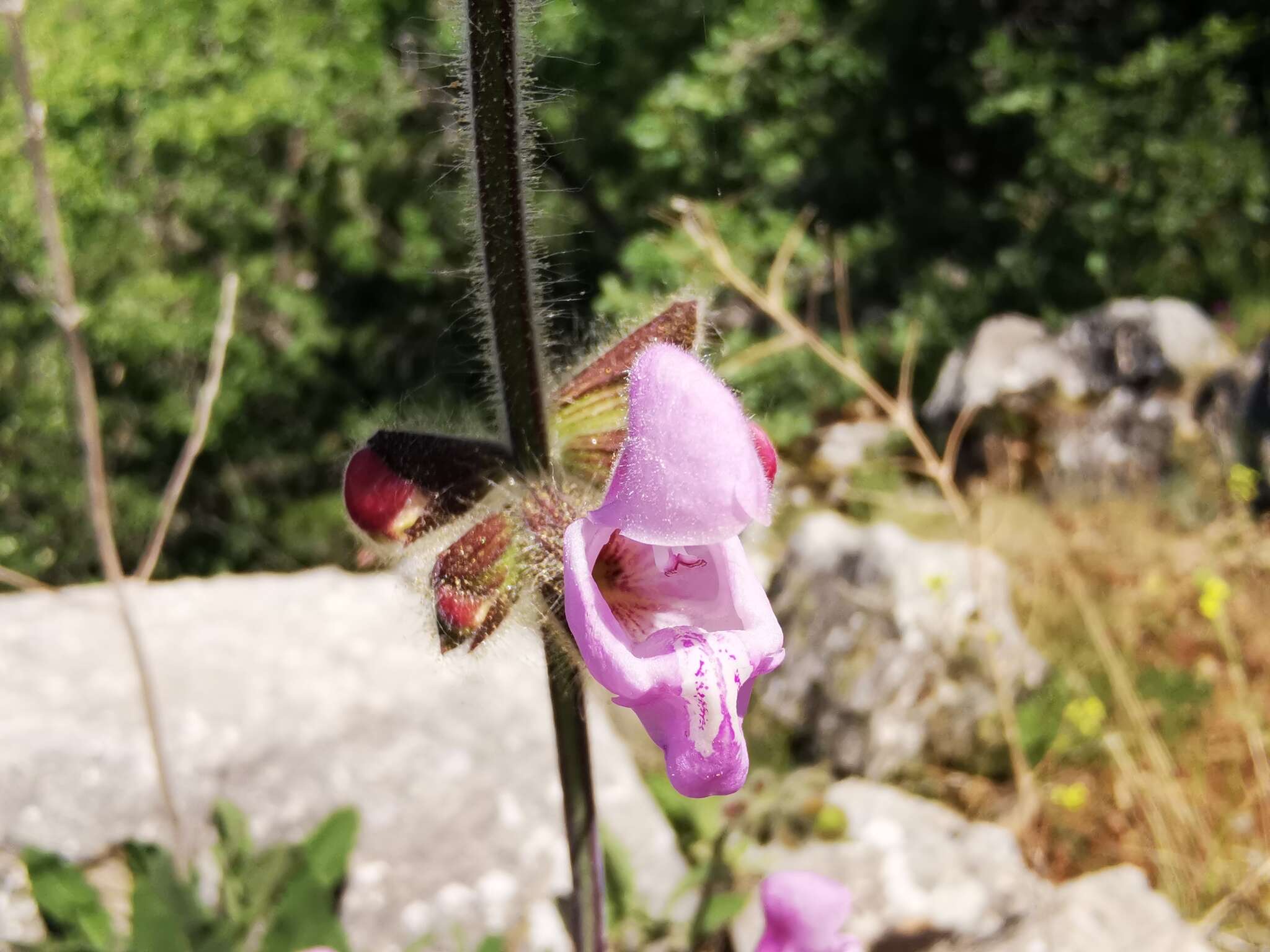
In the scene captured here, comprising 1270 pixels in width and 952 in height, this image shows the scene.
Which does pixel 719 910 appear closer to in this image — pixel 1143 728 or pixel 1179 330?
pixel 1143 728

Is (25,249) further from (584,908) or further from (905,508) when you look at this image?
(584,908)

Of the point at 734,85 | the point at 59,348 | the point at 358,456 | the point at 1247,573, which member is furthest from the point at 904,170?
the point at 358,456

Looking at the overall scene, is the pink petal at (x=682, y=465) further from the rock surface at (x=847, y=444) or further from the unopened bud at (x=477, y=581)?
the rock surface at (x=847, y=444)

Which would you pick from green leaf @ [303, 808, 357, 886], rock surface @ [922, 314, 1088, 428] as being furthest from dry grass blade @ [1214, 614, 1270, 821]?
green leaf @ [303, 808, 357, 886]

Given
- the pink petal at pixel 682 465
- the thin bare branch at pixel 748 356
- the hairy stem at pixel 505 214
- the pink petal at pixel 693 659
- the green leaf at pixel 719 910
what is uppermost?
the hairy stem at pixel 505 214

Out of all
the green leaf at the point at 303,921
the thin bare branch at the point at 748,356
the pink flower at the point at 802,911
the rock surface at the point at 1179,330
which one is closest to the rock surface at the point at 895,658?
the thin bare branch at the point at 748,356

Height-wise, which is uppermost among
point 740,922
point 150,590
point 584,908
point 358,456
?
point 358,456

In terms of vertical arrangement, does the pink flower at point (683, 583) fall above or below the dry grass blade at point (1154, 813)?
above
